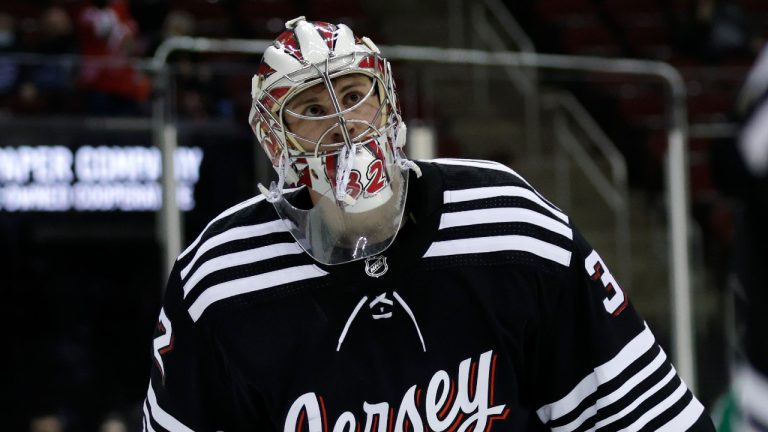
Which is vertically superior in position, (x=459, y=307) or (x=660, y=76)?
(x=660, y=76)

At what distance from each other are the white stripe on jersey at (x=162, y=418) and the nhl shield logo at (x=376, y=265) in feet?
1.36

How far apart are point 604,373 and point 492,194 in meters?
0.35

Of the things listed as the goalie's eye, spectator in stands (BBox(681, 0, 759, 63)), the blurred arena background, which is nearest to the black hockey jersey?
the goalie's eye

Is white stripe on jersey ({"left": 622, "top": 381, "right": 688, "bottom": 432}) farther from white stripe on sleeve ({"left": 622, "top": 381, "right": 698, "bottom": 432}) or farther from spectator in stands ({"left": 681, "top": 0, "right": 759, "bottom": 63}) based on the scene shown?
spectator in stands ({"left": 681, "top": 0, "right": 759, "bottom": 63})

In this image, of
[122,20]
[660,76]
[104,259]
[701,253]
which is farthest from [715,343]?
[122,20]

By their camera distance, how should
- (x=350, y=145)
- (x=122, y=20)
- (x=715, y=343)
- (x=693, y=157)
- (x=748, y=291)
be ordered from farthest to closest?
1. (x=122, y=20)
2. (x=693, y=157)
3. (x=715, y=343)
4. (x=350, y=145)
5. (x=748, y=291)

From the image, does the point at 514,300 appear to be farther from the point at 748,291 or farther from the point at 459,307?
the point at 748,291

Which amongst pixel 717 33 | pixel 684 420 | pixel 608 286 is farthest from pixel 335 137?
pixel 717 33

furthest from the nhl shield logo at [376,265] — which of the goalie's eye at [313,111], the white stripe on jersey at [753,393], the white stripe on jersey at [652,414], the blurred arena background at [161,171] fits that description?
the blurred arena background at [161,171]

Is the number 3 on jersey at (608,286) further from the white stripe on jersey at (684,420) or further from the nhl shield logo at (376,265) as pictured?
the nhl shield logo at (376,265)

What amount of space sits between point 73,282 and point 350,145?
2.96 m

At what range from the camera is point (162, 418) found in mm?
2211

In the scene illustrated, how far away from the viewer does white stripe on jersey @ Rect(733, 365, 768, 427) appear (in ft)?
4.11

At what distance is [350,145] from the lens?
6.78ft
